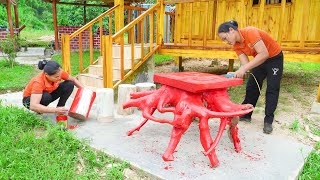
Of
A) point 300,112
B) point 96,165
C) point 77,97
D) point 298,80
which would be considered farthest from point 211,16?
point 96,165

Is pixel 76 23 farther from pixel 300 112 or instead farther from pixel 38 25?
pixel 300 112

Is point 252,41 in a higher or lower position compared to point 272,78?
higher

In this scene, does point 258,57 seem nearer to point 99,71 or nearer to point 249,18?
point 99,71

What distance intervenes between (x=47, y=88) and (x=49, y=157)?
50.3 inches

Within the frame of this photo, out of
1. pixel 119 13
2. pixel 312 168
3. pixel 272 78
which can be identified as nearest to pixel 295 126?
pixel 272 78

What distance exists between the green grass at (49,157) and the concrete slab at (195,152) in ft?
0.67

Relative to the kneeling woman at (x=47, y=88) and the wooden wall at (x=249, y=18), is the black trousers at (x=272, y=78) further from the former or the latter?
the kneeling woman at (x=47, y=88)

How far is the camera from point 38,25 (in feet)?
92.9

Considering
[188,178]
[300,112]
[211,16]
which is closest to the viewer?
[188,178]

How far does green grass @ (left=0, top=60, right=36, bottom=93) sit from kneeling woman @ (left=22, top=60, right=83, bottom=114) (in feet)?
9.39

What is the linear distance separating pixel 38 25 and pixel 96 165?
28904 mm

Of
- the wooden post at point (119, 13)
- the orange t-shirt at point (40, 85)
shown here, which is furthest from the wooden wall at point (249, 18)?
the orange t-shirt at point (40, 85)

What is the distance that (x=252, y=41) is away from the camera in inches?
132

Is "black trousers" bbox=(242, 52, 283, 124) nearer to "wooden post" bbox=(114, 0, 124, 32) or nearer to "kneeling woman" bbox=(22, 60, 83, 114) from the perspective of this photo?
"kneeling woman" bbox=(22, 60, 83, 114)
